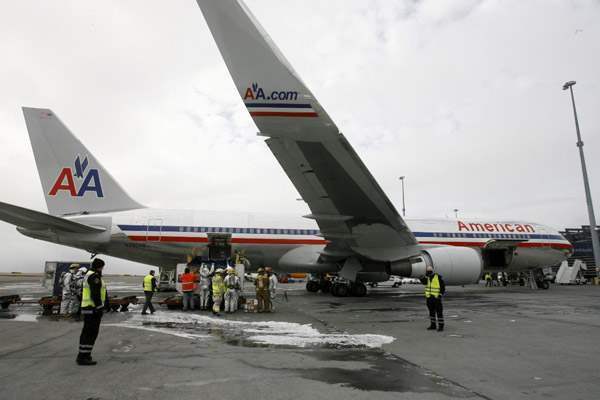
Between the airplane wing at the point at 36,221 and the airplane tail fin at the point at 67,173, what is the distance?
1.67 m

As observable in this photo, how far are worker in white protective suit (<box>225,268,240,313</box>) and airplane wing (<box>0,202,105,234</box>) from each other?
6150 millimetres

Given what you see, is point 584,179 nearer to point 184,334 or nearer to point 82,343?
point 184,334

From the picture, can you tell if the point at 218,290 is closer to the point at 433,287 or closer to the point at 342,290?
the point at 433,287

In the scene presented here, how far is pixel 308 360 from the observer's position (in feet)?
15.0

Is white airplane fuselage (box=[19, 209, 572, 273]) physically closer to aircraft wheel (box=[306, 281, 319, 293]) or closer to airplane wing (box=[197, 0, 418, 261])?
airplane wing (box=[197, 0, 418, 261])

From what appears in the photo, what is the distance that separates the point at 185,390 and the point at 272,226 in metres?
12.2

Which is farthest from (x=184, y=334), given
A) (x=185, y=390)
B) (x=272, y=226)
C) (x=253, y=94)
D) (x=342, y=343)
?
(x=272, y=226)

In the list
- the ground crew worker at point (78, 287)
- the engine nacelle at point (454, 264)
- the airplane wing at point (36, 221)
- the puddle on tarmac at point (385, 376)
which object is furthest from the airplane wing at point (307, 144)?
the airplane wing at point (36, 221)

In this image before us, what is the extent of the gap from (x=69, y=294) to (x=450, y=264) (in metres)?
11.9

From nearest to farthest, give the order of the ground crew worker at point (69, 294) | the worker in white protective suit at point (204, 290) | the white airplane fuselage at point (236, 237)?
the ground crew worker at point (69, 294)
the worker in white protective suit at point (204, 290)
the white airplane fuselage at point (236, 237)

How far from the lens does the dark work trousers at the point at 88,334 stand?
451cm

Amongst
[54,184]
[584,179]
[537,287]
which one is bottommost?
[537,287]

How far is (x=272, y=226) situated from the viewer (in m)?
15.7

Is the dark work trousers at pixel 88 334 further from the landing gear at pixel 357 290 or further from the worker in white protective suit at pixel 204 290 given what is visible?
the landing gear at pixel 357 290
